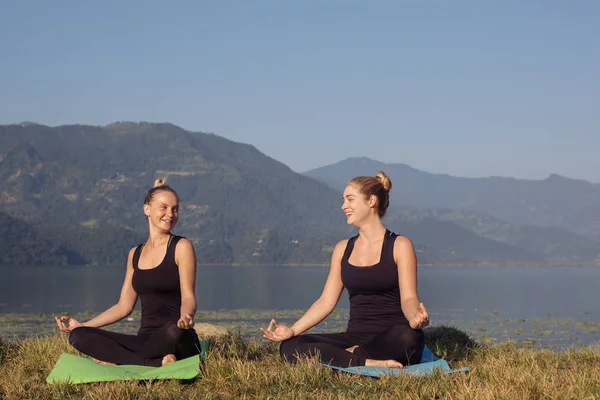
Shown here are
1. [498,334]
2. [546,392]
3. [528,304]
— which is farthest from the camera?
[528,304]

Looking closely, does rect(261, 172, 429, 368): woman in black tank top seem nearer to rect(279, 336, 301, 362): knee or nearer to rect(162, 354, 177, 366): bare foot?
rect(279, 336, 301, 362): knee

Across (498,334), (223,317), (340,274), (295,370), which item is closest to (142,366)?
(295,370)

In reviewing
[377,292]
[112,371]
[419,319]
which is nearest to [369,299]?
[377,292]

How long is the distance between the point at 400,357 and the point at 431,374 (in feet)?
2.27

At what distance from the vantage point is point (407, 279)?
23.4ft

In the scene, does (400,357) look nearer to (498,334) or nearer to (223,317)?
(498,334)

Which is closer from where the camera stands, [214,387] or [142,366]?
[214,387]

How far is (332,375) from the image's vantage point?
6.76 m

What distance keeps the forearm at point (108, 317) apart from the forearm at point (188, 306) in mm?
890

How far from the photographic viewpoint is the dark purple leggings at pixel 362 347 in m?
7.15

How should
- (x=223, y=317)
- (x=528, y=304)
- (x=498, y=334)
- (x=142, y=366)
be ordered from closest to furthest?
(x=142, y=366) < (x=498, y=334) < (x=223, y=317) < (x=528, y=304)

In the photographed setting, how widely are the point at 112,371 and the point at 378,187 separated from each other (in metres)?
2.70

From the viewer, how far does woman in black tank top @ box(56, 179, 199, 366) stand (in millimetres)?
7199

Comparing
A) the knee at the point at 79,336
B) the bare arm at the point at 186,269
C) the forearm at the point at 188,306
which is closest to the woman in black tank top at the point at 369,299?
the forearm at the point at 188,306
